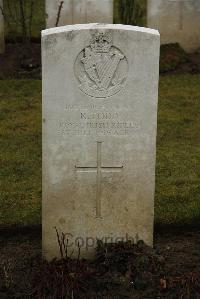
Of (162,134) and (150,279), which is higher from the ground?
(162,134)

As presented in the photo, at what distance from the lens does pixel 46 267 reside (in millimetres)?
4586

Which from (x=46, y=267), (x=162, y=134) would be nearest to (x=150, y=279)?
(x=46, y=267)

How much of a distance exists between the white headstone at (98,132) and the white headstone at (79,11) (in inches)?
217

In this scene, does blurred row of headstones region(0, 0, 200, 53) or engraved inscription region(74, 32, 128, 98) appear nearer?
engraved inscription region(74, 32, 128, 98)

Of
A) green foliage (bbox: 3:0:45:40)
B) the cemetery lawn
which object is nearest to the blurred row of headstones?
green foliage (bbox: 3:0:45:40)

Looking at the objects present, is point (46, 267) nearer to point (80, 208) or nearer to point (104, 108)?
point (80, 208)

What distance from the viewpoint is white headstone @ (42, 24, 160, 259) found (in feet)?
14.7

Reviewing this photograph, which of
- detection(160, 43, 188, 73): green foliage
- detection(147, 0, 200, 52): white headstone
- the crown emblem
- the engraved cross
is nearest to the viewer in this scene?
the crown emblem

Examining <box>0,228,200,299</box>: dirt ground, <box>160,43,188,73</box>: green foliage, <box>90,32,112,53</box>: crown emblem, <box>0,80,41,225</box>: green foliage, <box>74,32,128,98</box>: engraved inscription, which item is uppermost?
<box>160,43,188,73</box>: green foliage

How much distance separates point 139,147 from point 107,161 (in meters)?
0.24

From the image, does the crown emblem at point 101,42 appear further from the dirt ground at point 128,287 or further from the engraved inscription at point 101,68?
the dirt ground at point 128,287

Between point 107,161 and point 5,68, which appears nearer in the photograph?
point 107,161

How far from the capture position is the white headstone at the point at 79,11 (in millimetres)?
9938

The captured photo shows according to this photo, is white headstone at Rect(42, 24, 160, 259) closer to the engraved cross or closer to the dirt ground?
the engraved cross
